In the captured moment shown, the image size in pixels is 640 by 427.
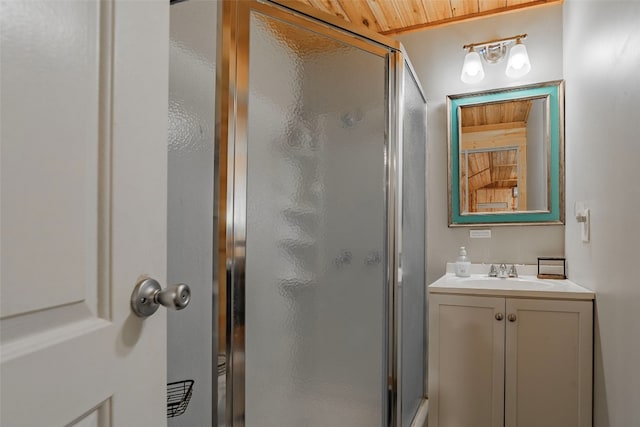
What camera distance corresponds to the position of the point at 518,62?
76.9 inches

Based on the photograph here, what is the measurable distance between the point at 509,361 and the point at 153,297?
1531 mm

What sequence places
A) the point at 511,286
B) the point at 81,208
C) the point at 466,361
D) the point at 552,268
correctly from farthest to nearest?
the point at 552,268 → the point at 511,286 → the point at 466,361 → the point at 81,208

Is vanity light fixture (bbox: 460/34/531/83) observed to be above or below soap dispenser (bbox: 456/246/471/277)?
above

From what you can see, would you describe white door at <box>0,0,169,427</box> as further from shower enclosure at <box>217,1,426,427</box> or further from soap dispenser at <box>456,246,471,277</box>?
soap dispenser at <box>456,246,471,277</box>

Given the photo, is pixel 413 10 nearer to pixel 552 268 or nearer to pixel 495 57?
pixel 495 57

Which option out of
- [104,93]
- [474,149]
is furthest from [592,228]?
[104,93]

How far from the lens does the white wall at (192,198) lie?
98 centimetres

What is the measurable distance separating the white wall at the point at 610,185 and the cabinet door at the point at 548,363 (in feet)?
0.17

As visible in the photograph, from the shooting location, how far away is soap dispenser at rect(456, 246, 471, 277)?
6.49ft

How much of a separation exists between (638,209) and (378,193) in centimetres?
74

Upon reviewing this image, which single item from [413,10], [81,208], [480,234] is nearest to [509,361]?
[480,234]

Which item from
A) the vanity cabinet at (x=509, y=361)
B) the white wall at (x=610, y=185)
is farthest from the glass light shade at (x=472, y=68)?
the vanity cabinet at (x=509, y=361)

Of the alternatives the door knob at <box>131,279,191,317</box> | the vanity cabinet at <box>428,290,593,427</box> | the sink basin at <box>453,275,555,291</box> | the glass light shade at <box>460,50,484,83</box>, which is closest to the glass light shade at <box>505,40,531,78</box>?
the glass light shade at <box>460,50,484,83</box>

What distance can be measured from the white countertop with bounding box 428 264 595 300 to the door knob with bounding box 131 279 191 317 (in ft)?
4.42
